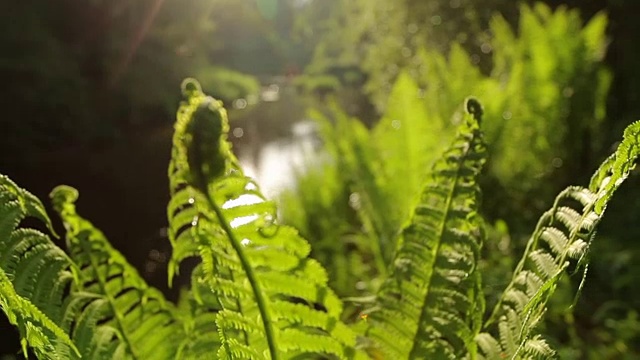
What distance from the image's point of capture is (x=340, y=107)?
364 inches

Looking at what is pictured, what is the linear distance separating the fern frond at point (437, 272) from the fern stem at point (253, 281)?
0.20 meters

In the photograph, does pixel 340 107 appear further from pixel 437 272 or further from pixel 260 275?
pixel 260 275

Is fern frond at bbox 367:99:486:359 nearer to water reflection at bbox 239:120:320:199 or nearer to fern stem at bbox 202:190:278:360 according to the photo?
fern stem at bbox 202:190:278:360

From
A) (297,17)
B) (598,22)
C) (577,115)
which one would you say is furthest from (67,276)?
(297,17)

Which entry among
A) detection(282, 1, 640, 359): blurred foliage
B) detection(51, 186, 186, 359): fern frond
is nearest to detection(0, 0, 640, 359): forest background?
detection(282, 1, 640, 359): blurred foliage

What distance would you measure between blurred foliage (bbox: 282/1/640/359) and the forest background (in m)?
0.01

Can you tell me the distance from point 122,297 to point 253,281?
0.36 meters

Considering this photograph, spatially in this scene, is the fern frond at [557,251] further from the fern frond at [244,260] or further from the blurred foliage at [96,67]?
the blurred foliage at [96,67]

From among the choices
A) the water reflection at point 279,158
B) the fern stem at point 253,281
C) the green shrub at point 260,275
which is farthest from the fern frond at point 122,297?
the water reflection at point 279,158

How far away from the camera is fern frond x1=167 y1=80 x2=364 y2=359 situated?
0.63 m

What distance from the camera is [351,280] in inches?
110

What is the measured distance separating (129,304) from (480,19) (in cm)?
562

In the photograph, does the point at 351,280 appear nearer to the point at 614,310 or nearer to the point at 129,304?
the point at 614,310

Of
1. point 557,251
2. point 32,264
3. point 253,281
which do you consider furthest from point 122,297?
point 557,251
